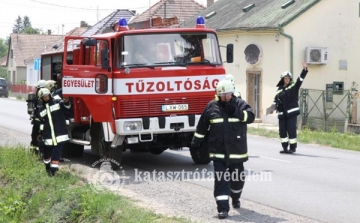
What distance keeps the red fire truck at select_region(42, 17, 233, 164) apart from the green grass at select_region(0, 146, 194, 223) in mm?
1306

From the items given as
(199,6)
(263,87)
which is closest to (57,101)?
(263,87)

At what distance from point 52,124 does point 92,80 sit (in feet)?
4.19

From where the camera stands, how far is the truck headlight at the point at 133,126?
40.4 feet

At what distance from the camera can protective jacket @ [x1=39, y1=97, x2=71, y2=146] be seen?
467 inches

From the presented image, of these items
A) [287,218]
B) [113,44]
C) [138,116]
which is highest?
[113,44]

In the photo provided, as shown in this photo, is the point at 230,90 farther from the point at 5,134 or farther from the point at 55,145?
the point at 5,134

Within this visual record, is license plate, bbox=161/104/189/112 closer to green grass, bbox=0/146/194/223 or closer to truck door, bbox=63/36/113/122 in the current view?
truck door, bbox=63/36/113/122

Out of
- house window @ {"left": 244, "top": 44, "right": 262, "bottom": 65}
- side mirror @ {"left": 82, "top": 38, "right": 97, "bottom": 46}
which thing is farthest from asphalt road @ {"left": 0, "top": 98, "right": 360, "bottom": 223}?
house window @ {"left": 244, "top": 44, "right": 262, "bottom": 65}

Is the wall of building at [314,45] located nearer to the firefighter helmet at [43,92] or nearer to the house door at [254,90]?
the house door at [254,90]

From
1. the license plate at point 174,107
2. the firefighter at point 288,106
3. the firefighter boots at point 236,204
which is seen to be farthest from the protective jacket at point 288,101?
the firefighter boots at point 236,204

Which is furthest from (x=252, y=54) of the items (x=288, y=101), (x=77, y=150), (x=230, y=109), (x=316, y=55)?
(x=230, y=109)

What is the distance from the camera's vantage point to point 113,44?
496 inches

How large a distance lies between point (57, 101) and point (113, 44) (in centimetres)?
151

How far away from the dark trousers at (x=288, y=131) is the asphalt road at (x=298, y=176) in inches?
12.0
